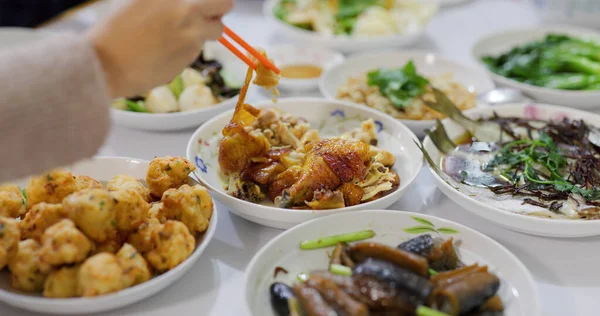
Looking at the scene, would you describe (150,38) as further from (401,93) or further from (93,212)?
(401,93)

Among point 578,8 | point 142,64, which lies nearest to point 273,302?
point 142,64

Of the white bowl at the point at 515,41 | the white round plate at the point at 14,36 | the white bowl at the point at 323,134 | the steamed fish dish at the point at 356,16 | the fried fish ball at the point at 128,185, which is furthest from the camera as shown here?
the steamed fish dish at the point at 356,16

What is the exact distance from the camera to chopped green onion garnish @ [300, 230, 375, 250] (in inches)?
69.4

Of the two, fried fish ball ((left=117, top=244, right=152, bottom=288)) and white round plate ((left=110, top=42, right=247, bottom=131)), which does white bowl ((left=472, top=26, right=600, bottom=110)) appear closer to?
white round plate ((left=110, top=42, right=247, bottom=131))

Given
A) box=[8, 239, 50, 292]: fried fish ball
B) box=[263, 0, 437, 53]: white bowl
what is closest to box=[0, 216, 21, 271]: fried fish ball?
box=[8, 239, 50, 292]: fried fish ball

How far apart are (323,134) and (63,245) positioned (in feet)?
4.72

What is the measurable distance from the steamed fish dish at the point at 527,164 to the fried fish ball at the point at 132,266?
1.25 m

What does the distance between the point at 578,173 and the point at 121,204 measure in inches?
73.0

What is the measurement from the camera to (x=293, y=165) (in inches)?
85.0

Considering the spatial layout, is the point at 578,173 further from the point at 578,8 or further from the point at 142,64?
the point at 578,8

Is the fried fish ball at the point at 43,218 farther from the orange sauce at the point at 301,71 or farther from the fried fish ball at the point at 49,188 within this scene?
the orange sauce at the point at 301,71

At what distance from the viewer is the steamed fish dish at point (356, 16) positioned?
3.87 m

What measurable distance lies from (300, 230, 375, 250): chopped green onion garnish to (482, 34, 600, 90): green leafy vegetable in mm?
A: 2023

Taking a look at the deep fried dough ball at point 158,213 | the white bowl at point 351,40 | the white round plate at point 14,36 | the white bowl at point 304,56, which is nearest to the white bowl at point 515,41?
the white bowl at point 351,40
